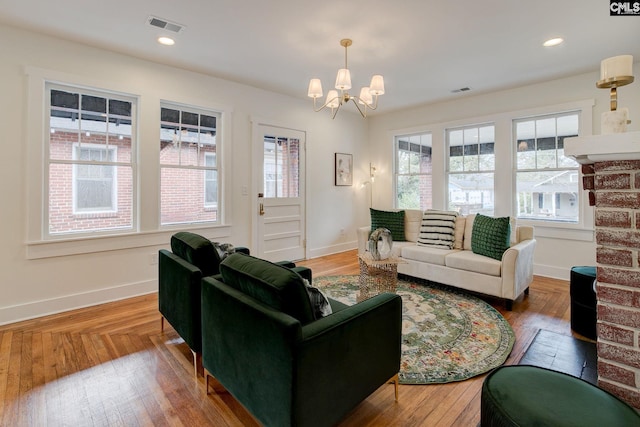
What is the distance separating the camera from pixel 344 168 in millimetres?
6008

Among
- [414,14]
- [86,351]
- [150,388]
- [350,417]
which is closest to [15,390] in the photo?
[86,351]

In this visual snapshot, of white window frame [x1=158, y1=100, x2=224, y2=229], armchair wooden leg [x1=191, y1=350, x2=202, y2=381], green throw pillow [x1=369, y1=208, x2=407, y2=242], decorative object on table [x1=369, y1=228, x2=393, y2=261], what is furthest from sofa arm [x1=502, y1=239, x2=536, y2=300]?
Result: white window frame [x1=158, y1=100, x2=224, y2=229]

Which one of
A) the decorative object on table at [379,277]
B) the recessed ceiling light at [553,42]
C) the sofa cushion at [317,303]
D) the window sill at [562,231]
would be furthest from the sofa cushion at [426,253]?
the sofa cushion at [317,303]

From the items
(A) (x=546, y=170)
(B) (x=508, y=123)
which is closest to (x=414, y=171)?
(B) (x=508, y=123)

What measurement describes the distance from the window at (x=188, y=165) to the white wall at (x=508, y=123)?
3.31 m

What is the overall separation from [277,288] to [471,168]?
15.4ft

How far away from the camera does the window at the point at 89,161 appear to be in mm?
3178

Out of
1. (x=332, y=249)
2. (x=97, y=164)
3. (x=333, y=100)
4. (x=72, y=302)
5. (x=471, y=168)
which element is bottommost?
(x=72, y=302)

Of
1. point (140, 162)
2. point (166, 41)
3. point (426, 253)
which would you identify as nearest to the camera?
point (166, 41)

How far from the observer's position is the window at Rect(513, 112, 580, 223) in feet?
13.9

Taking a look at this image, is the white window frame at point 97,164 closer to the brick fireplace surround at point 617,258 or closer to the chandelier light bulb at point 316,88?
the chandelier light bulb at point 316,88

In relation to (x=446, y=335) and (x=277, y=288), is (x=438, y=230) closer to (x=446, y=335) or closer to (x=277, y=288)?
(x=446, y=335)

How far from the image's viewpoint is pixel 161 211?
12.6 feet

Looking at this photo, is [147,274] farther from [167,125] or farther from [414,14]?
[414,14]
